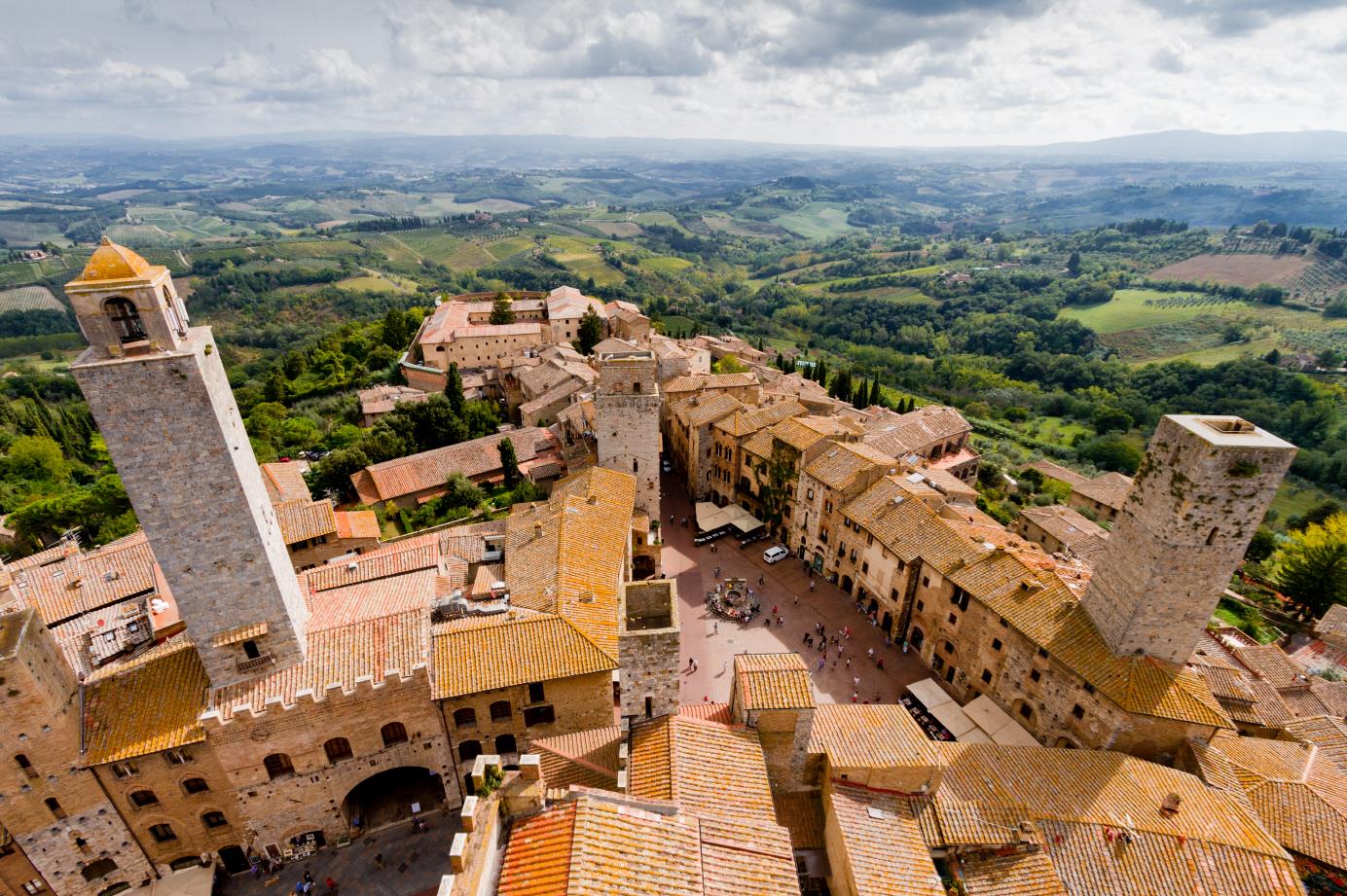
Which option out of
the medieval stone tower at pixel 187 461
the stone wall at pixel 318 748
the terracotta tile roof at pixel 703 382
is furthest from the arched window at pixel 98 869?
the terracotta tile roof at pixel 703 382

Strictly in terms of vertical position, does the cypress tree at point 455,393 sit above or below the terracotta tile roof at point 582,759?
below

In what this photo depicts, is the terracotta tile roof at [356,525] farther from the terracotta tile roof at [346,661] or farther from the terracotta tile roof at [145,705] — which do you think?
the terracotta tile roof at [145,705]

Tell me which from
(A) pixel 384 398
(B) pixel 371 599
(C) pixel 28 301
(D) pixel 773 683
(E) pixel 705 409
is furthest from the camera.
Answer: (C) pixel 28 301

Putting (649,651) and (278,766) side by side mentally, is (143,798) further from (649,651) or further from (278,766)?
(649,651)

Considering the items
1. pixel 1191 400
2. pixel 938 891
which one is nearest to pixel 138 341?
pixel 938 891

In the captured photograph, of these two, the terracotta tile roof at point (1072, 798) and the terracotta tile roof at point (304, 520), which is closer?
the terracotta tile roof at point (1072, 798)

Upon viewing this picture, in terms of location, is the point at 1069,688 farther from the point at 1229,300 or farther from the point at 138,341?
the point at 1229,300

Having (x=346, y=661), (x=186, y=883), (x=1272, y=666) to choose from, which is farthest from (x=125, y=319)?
(x=1272, y=666)

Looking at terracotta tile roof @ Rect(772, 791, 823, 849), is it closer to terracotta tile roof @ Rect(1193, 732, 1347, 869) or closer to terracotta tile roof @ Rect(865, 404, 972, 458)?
terracotta tile roof @ Rect(1193, 732, 1347, 869)
